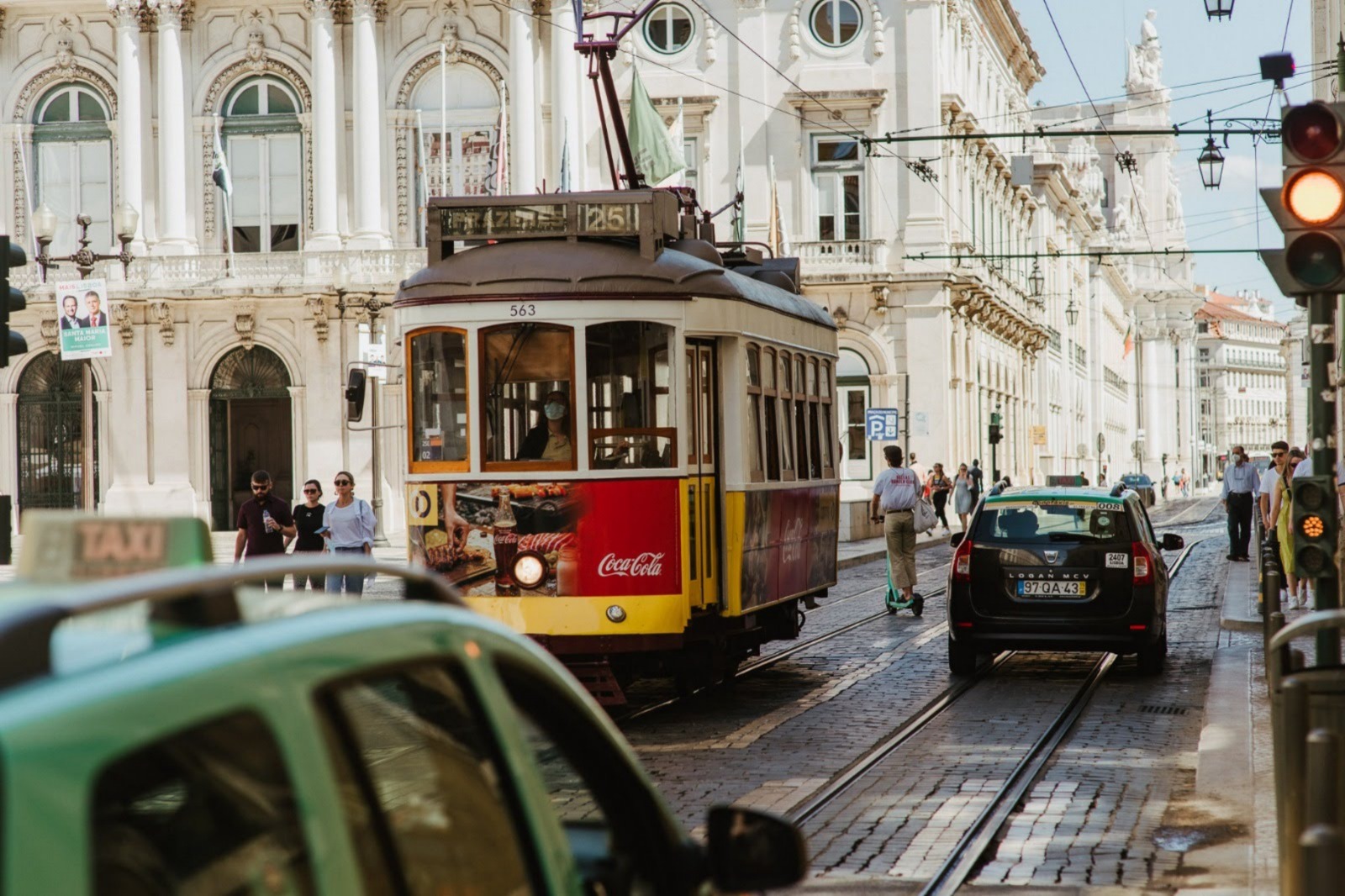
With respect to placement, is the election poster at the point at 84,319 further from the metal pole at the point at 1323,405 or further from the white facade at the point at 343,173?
the white facade at the point at 343,173

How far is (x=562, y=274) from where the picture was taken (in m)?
12.4

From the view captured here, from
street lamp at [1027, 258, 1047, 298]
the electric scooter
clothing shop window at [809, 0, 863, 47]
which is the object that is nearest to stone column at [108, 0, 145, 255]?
clothing shop window at [809, 0, 863, 47]

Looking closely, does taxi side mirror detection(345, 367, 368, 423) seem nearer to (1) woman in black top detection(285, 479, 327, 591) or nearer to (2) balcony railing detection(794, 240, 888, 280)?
(1) woman in black top detection(285, 479, 327, 591)

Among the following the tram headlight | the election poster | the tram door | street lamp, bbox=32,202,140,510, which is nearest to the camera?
the tram headlight

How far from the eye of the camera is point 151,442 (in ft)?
152

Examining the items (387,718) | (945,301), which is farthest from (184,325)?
Answer: (387,718)

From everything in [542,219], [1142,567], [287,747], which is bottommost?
[1142,567]

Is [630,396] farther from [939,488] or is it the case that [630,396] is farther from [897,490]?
[939,488]

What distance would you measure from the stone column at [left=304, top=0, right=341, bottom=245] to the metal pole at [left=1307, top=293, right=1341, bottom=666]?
38.9 m

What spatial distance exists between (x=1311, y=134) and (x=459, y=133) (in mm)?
39604

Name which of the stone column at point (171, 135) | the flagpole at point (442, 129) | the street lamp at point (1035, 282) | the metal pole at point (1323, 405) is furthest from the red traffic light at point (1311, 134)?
the street lamp at point (1035, 282)

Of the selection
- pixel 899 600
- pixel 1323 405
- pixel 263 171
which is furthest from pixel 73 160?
pixel 1323 405

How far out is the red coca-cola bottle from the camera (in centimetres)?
Result: 1210

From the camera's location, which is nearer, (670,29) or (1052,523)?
(1052,523)
